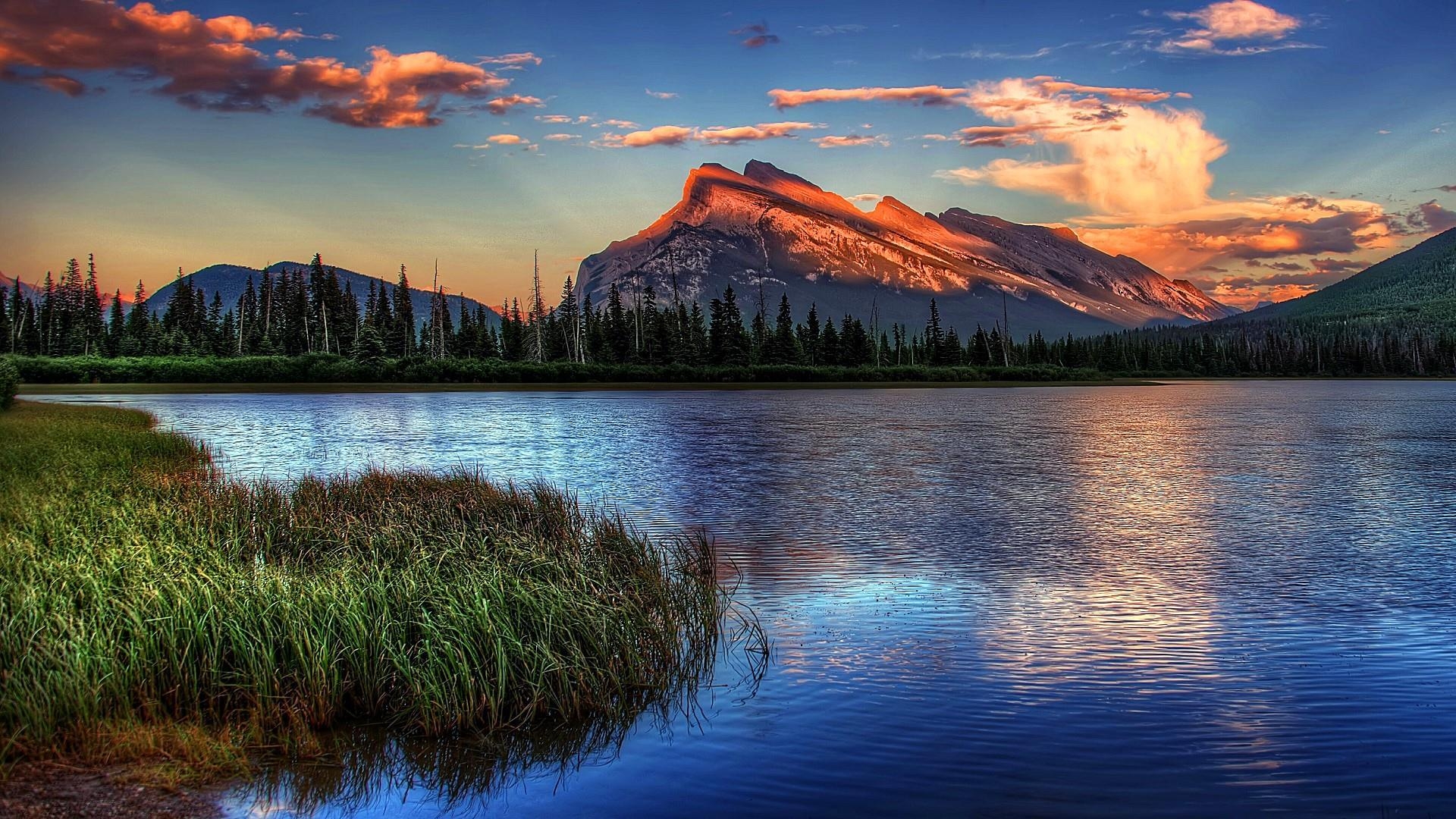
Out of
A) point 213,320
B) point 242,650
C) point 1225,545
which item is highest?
point 213,320

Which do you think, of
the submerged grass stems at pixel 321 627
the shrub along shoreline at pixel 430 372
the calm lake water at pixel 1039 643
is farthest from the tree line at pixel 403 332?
the submerged grass stems at pixel 321 627

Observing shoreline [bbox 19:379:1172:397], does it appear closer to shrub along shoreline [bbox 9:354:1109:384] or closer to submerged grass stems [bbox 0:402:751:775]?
shrub along shoreline [bbox 9:354:1109:384]

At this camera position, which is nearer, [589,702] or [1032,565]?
[589,702]

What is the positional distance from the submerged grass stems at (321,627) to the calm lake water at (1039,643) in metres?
0.91

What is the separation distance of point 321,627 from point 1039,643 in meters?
8.66

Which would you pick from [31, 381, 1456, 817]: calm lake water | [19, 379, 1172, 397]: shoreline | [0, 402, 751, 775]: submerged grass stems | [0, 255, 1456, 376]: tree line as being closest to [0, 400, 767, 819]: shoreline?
[0, 402, 751, 775]: submerged grass stems

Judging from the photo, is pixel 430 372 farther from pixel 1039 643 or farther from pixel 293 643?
pixel 293 643

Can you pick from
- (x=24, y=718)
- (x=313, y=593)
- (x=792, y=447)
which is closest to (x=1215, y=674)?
(x=313, y=593)

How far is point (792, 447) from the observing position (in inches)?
1809

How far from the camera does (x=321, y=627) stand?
1030 cm

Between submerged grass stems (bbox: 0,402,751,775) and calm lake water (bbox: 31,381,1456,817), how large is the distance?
0.91 m

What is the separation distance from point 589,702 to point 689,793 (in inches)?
82.2

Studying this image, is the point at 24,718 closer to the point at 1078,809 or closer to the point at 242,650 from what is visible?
the point at 242,650

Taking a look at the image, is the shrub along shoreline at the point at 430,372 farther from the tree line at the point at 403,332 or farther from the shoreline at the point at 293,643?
the shoreline at the point at 293,643
